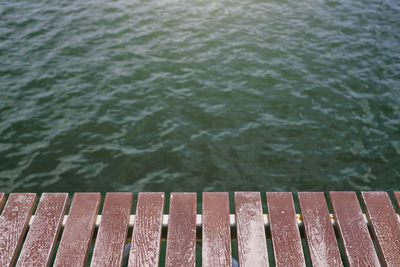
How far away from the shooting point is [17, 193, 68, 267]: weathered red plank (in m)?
2.97

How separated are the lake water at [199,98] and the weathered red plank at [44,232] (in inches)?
87.6

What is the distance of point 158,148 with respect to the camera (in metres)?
6.33

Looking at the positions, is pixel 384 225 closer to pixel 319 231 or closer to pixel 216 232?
pixel 319 231

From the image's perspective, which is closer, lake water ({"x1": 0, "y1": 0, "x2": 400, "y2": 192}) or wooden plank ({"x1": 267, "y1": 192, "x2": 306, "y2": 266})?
wooden plank ({"x1": 267, "y1": 192, "x2": 306, "y2": 266})

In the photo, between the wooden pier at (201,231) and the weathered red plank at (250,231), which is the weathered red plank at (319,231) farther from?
the weathered red plank at (250,231)

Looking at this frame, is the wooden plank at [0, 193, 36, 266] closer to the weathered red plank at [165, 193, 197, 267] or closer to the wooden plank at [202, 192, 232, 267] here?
the weathered red plank at [165, 193, 197, 267]

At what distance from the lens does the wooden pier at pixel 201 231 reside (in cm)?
299

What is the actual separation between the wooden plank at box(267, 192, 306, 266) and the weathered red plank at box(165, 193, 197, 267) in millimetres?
714

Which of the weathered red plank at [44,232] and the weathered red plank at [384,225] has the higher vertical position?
the weathered red plank at [44,232]

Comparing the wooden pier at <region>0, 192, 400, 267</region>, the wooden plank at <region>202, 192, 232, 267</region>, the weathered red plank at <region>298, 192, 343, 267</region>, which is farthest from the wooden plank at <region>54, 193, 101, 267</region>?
the weathered red plank at <region>298, 192, 343, 267</region>

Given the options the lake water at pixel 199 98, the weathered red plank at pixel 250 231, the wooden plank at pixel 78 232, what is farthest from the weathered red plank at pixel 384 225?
the wooden plank at pixel 78 232

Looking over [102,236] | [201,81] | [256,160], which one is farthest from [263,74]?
[102,236]

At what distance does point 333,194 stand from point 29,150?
514cm

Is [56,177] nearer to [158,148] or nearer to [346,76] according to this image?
[158,148]
